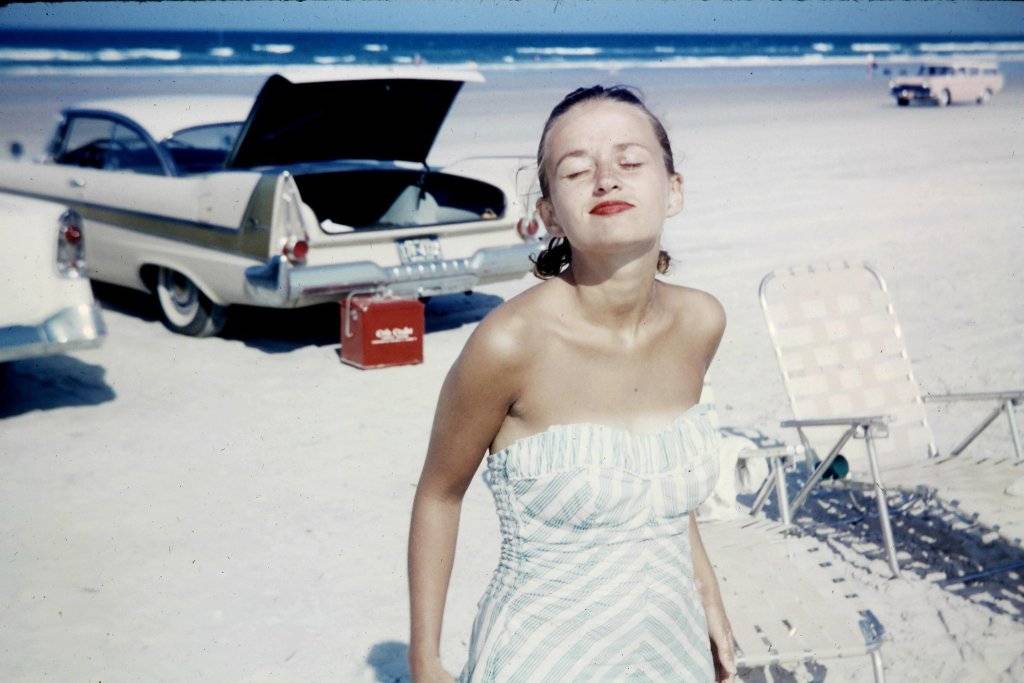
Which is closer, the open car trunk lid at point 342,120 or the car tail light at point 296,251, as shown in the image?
the car tail light at point 296,251

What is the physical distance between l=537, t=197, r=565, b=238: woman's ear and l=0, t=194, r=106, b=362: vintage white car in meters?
4.57

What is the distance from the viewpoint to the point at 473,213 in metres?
8.05

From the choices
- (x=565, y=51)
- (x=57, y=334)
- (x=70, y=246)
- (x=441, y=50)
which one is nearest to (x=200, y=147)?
(x=70, y=246)

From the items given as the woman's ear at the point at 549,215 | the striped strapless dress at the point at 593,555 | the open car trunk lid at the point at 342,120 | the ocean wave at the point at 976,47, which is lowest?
the striped strapless dress at the point at 593,555

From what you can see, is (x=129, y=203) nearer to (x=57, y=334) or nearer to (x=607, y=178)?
(x=57, y=334)

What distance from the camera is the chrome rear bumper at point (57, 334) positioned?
224 inches

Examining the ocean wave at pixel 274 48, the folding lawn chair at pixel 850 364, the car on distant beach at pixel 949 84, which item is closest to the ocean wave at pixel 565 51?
the ocean wave at pixel 274 48

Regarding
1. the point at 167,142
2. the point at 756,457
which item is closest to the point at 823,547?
the point at 756,457

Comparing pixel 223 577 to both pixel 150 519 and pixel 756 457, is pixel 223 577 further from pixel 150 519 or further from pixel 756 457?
pixel 756 457

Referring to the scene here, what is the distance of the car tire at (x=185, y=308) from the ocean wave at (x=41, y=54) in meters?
34.3

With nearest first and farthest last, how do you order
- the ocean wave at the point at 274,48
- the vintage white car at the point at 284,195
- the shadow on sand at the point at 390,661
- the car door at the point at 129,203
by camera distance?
→ 1. the shadow on sand at the point at 390,661
2. the vintage white car at the point at 284,195
3. the car door at the point at 129,203
4. the ocean wave at the point at 274,48

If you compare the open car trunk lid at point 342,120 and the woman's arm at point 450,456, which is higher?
the open car trunk lid at point 342,120

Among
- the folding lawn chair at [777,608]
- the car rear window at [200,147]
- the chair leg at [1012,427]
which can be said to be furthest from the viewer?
the car rear window at [200,147]

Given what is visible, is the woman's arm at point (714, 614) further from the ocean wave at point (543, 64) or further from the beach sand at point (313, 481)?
the ocean wave at point (543, 64)
